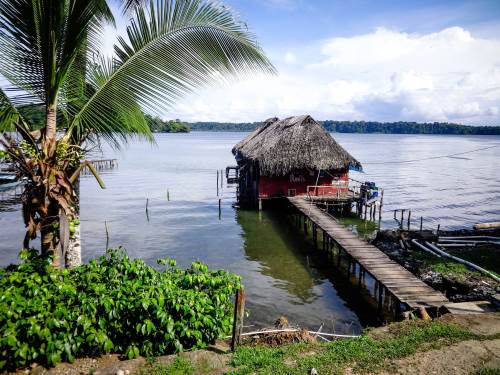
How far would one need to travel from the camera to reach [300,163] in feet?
71.0

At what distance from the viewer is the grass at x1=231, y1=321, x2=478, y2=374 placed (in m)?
5.65

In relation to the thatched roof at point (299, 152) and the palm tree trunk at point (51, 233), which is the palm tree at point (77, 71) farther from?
the thatched roof at point (299, 152)

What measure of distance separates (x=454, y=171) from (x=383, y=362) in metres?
48.9

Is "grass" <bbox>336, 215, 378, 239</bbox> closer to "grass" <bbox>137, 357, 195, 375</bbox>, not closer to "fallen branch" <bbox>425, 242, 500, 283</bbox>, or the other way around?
"fallen branch" <bbox>425, 242, 500, 283</bbox>

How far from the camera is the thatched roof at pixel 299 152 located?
70.8ft

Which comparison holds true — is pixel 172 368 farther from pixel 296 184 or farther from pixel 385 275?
pixel 296 184

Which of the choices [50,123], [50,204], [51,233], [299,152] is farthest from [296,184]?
[50,204]

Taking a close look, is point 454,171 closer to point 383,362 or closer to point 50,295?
point 383,362

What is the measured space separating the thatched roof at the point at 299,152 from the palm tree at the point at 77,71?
52.1ft

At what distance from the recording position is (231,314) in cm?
654

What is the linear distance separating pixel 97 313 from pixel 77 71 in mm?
3644

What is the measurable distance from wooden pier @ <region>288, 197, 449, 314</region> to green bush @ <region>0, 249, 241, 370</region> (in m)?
5.12

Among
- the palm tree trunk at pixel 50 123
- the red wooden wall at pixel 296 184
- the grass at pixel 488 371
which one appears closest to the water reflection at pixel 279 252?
the red wooden wall at pixel 296 184

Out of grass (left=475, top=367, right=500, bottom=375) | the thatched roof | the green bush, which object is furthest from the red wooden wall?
grass (left=475, top=367, right=500, bottom=375)
